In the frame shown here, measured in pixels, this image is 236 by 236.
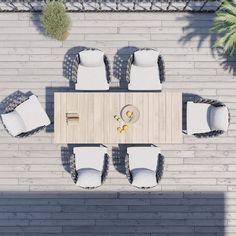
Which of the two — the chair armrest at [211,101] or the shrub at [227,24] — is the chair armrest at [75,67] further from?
the shrub at [227,24]

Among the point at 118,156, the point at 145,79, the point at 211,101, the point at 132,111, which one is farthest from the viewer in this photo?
the point at 118,156

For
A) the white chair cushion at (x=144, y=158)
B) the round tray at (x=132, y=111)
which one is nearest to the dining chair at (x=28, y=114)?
the round tray at (x=132, y=111)

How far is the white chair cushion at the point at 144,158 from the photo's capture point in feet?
25.5

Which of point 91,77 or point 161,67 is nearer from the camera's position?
point 161,67

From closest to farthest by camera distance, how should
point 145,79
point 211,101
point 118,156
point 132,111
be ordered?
point 132,111, point 211,101, point 145,79, point 118,156

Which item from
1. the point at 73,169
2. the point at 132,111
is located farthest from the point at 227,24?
the point at 73,169

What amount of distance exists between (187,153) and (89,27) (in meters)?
3.52

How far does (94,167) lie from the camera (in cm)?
780

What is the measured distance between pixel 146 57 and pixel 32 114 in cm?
264

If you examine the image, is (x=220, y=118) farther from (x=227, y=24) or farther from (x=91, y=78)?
(x=91, y=78)

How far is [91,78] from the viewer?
779 centimetres

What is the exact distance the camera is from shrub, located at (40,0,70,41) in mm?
7750

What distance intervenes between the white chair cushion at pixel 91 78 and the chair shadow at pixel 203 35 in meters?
1.96

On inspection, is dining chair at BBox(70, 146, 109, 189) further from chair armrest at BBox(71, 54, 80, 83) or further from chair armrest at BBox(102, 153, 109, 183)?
chair armrest at BBox(71, 54, 80, 83)
